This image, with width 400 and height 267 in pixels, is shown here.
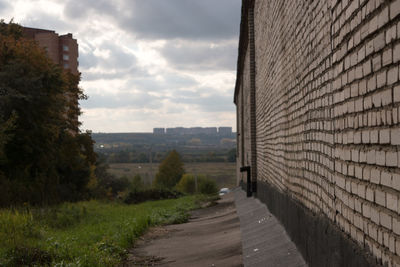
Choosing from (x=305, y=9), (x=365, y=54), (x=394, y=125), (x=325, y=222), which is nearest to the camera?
(x=394, y=125)

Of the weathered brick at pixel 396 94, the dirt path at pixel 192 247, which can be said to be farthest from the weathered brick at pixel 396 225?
the dirt path at pixel 192 247

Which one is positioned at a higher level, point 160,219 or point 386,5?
point 386,5

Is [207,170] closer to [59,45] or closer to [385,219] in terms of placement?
[59,45]

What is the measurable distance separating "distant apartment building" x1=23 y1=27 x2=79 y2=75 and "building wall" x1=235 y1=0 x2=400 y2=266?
81741 mm

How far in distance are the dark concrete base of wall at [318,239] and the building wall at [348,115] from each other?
0.07m

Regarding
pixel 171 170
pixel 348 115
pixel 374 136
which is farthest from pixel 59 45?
pixel 374 136

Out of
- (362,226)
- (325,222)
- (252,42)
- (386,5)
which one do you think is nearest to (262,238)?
(325,222)

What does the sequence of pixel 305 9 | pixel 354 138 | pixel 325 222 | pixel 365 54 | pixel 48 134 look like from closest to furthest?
pixel 365 54
pixel 354 138
pixel 325 222
pixel 305 9
pixel 48 134

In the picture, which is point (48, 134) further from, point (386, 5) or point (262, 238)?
point (386, 5)

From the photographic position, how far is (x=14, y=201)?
22.8 m

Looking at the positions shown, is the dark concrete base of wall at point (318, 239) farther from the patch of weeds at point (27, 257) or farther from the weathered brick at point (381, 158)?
the patch of weeds at point (27, 257)

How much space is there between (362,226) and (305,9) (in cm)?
311

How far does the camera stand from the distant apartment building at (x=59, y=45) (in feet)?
282

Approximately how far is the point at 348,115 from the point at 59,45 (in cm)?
9294
